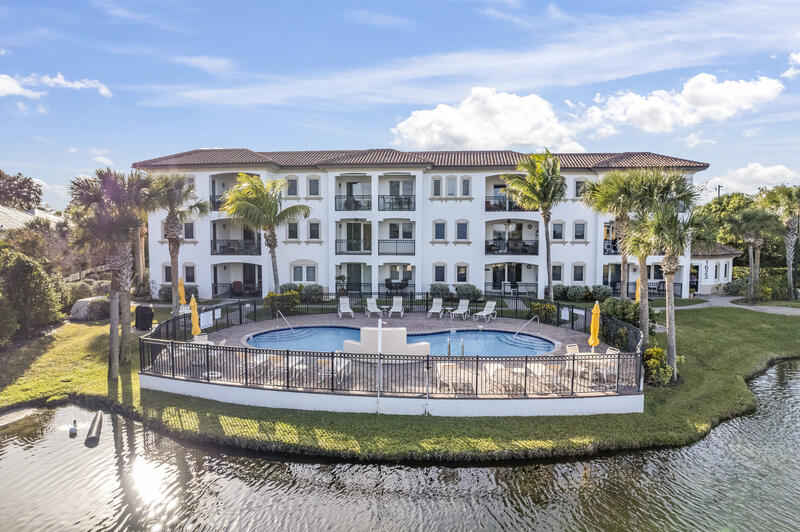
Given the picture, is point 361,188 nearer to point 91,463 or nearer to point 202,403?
point 202,403

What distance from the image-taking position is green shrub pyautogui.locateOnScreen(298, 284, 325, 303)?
26.4 metres

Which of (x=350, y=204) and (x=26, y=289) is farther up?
(x=350, y=204)

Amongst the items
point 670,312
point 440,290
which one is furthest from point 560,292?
point 670,312

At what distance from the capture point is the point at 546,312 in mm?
21156

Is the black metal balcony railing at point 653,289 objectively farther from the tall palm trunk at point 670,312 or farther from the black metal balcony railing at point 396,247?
the tall palm trunk at point 670,312

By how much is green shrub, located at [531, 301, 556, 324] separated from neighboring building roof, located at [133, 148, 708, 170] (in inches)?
445

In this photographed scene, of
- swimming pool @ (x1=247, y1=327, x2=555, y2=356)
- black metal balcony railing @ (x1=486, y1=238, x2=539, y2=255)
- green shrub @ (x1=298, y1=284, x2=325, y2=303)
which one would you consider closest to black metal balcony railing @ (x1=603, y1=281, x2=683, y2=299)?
black metal balcony railing @ (x1=486, y1=238, x2=539, y2=255)

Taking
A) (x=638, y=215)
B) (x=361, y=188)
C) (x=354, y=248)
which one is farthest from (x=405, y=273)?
(x=638, y=215)

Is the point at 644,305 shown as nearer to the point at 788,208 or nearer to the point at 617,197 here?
the point at 617,197

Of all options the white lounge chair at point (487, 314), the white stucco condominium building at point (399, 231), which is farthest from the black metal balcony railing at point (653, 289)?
the white lounge chair at point (487, 314)

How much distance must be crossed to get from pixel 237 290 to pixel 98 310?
9125 mm

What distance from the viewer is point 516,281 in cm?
3158

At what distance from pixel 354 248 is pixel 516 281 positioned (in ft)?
38.9

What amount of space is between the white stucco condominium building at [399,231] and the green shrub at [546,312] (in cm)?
841
